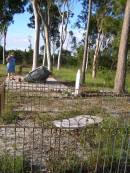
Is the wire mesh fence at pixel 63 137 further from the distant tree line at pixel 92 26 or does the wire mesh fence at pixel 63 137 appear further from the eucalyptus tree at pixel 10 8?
the eucalyptus tree at pixel 10 8

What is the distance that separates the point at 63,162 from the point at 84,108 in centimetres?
545

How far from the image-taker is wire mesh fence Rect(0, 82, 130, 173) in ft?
21.6

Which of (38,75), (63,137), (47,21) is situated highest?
(47,21)

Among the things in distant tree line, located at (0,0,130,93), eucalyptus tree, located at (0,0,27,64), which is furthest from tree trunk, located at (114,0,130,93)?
eucalyptus tree, located at (0,0,27,64)

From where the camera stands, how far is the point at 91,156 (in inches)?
273

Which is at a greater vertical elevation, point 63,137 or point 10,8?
point 10,8

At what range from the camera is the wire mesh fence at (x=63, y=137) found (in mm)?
6578

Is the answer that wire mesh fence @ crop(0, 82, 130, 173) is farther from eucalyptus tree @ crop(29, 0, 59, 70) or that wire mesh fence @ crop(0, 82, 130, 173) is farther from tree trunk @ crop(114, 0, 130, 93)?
eucalyptus tree @ crop(29, 0, 59, 70)

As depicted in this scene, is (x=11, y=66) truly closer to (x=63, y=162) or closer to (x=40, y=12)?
(x=40, y=12)

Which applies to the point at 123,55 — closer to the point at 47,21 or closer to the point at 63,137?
the point at 63,137

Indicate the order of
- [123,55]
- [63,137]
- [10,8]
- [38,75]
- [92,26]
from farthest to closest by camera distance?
1. [92,26]
2. [10,8]
3. [38,75]
4. [123,55]
5. [63,137]

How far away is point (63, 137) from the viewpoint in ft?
27.9

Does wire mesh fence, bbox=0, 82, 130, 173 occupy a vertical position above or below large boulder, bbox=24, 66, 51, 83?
above

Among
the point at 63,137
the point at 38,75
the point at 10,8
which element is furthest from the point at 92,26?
the point at 63,137
